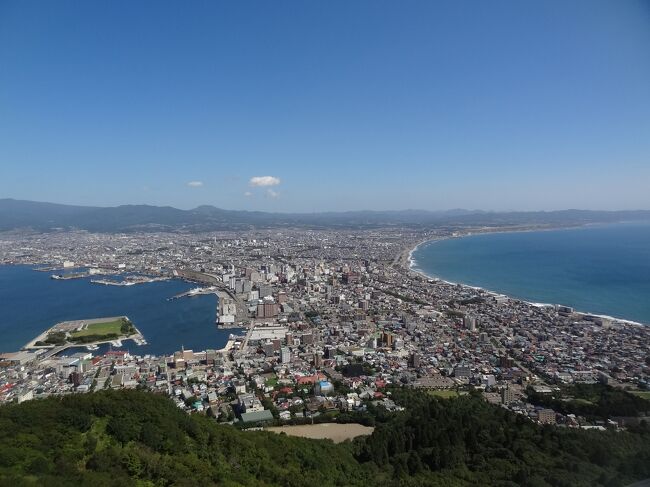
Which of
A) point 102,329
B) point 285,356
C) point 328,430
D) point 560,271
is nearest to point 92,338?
point 102,329

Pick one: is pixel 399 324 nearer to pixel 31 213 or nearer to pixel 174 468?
pixel 174 468

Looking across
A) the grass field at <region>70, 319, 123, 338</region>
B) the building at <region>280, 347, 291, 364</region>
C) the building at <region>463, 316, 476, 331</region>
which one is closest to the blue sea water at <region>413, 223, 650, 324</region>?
the building at <region>463, 316, 476, 331</region>

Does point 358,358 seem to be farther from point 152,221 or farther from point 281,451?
point 152,221

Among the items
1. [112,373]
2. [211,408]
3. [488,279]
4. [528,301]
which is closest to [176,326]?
[112,373]

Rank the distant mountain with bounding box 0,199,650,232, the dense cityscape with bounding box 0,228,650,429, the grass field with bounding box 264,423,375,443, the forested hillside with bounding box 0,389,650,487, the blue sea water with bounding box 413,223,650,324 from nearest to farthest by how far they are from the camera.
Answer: the forested hillside with bounding box 0,389,650,487 → the grass field with bounding box 264,423,375,443 → the dense cityscape with bounding box 0,228,650,429 → the blue sea water with bounding box 413,223,650,324 → the distant mountain with bounding box 0,199,650,232

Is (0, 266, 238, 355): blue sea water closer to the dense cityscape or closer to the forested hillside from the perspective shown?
the dense cityscape
